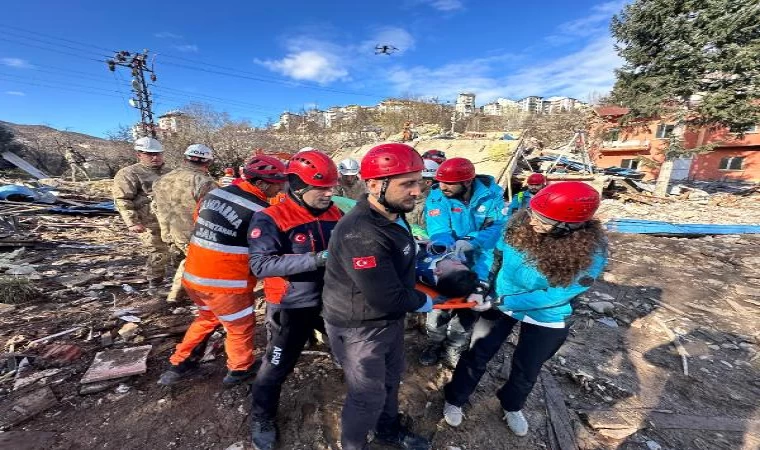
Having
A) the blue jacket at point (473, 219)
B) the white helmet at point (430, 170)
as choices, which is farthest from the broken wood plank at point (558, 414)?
the white helmet at point (430, 170)

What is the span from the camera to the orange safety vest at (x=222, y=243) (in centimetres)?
239

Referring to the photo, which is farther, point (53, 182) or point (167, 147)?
point (167, 147)

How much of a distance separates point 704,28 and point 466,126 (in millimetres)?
18091

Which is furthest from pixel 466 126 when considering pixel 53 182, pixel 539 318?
pixel 539 318

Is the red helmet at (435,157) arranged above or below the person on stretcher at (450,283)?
above

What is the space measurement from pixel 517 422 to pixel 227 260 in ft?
8.36

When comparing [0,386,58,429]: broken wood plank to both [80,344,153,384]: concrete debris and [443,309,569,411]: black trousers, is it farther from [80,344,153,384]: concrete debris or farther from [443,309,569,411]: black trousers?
[443,309,569,411]: black trousers

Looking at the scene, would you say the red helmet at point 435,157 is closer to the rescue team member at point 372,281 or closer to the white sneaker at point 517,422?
the rescue team member at point 372,281

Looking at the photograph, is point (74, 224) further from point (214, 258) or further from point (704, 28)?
point (704, 28)

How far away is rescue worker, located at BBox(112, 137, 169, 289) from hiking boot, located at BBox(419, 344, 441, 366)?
3.97m

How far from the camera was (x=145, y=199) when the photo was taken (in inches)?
180

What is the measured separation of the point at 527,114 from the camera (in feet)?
101

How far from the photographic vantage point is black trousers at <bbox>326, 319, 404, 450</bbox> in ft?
6.02

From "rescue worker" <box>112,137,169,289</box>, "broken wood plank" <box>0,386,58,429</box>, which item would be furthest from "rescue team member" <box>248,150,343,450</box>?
"rescue worker" <box>112,137,169,289</box>
